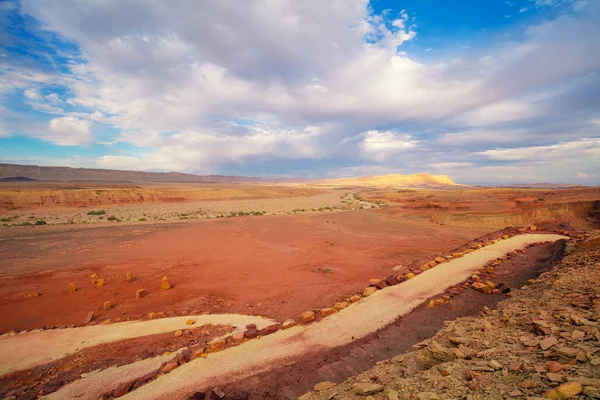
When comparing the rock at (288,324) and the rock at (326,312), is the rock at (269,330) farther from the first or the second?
the rock at (326,312)

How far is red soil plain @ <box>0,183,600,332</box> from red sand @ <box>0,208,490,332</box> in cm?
5

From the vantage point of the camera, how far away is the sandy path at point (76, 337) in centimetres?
647

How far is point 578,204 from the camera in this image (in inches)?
892

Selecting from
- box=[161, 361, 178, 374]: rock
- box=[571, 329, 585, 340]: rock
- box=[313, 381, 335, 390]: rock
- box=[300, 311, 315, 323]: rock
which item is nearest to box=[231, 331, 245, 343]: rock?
box=[161, 361, 178, 374]: rock

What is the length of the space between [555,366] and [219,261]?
517 inches

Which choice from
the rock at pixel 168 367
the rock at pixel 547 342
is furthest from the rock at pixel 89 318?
the rock at pixel 547 342

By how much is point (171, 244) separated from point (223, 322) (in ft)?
39.5

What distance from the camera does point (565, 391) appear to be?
2801 mm

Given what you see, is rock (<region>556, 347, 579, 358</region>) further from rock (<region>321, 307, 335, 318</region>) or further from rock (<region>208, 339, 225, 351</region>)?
rock (<region>208, 339, 225, 351</region>)

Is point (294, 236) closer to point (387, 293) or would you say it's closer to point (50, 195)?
point (387, 293)

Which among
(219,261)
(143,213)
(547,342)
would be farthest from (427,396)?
(143,213)

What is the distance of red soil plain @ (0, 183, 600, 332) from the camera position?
9.22m

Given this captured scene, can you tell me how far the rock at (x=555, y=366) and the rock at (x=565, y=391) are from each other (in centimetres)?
43

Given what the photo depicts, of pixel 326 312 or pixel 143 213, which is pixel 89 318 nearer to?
pixel 326 312
